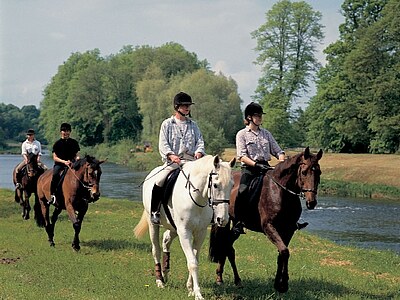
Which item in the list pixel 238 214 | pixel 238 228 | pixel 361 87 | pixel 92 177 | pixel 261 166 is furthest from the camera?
pixel 361 87

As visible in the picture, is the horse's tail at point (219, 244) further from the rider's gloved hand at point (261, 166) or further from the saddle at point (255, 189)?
the rider's gloved hand at point (261, 166)

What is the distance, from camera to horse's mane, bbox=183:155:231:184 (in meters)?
8.02

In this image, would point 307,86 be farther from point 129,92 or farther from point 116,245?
point 116,245

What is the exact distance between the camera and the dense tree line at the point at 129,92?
6500cm

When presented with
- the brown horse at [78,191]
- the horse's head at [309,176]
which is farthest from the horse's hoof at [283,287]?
the brown horse at [78,191]

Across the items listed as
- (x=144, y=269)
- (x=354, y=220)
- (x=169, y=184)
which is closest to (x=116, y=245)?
(x=144, y=269)

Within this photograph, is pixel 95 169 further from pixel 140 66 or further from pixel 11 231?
pixel 140 66

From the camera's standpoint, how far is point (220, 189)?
7.93 meters

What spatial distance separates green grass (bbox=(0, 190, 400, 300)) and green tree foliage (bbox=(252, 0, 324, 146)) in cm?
4354

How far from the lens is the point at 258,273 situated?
1127 cm

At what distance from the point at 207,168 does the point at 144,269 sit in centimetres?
382

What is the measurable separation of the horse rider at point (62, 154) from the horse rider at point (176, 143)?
5.76 meters

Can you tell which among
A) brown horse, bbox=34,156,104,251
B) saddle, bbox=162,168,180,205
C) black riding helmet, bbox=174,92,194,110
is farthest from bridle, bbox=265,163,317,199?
brown horse, bbox=34,156,104,251

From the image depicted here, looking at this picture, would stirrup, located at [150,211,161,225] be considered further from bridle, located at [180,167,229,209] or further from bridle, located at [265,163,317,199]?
bridle, located at [265,163,317,199]
